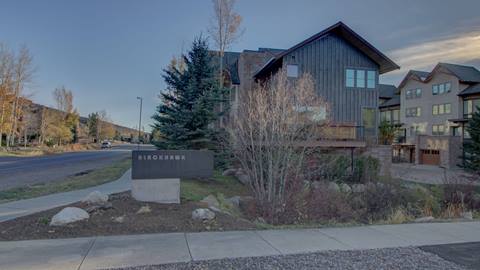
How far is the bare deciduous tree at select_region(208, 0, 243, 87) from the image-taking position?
23953 mm

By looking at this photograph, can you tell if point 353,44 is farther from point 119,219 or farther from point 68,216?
point 68,216

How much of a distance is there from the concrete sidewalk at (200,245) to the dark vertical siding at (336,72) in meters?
17.4

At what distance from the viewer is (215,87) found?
15180 millimetres

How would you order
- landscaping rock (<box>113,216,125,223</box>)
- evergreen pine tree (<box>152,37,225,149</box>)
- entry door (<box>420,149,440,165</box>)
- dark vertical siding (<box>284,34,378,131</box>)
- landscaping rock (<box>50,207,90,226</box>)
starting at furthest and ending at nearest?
1. entry door (<box>420,149,440,165</box>)
2. dark vertical siding (<box>284,34,378,131</box>)
3. evergreen pine tree (<box>152,37,225,149</box>)
4. landscaping rock (<box>113,216,125,223</box>)
5. landscaping rock (<box>50,207,90,226</box>)

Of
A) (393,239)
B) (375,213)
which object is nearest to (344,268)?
(393,239)

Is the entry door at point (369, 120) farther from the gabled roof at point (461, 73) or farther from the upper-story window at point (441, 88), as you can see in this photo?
the upper-story window at point (441, 88)

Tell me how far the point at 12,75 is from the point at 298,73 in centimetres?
3361

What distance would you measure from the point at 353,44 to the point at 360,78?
2.57 m

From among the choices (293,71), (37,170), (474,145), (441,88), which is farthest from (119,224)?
(441,88)

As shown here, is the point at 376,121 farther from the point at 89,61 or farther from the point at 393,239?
the point at 89,61

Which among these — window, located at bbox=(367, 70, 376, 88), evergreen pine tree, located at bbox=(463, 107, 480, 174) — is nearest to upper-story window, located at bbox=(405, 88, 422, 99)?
evergreen pine tree, located at bbox=(463, 107, 480, 174)

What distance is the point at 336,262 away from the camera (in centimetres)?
472

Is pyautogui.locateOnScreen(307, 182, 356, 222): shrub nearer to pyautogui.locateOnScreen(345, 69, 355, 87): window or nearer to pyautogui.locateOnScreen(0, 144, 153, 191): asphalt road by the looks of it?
pyautogui.locateOnScreen(0, 144, 153, 191): asphalt road

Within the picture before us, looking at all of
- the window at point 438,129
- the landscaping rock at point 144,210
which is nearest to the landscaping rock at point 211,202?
the landscaping rock at point 144,210
